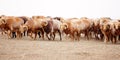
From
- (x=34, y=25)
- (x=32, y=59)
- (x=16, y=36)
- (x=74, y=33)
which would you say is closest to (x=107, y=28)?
(x=74, y=33)

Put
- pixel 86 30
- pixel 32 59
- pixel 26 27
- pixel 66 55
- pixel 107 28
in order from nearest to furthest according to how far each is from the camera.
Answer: pixel 32 59, pixel 66 55, pixel 107 28, pixel 26 27, pixel 86 30

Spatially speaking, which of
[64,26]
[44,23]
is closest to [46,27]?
[44,23]

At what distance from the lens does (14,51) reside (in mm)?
13906

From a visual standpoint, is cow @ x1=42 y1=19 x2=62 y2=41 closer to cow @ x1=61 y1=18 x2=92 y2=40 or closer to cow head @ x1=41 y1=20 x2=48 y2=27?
Result: cow head @ x1=41 y1=20 x2=48 y2=27

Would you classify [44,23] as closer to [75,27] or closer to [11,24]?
[75,27]

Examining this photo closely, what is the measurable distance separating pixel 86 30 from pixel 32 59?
11.4m

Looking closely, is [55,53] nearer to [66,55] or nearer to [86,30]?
[66,55]

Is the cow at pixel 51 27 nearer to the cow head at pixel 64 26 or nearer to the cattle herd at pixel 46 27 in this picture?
the cattle herd at pixel 46 27

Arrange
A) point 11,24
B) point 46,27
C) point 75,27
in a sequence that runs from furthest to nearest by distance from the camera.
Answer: point 11,24 < point 46,27 < point 75,27

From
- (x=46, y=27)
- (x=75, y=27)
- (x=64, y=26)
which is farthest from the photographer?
(x=46, y=27)

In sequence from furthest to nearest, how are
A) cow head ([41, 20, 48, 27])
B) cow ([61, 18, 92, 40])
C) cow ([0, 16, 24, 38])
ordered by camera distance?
cow ([0, 16, 24, 38])
cow head ([41, 20, 48, 27])
cow ([61, 18, 92, 40])

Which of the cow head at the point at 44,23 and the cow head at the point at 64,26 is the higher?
the cow head at the point at 44,23

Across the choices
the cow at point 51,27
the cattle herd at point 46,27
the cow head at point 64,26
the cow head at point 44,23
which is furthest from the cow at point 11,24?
the cow head at point 64,26

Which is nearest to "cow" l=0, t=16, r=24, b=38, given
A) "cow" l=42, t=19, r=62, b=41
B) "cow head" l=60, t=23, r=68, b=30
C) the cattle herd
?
the cattle herd
